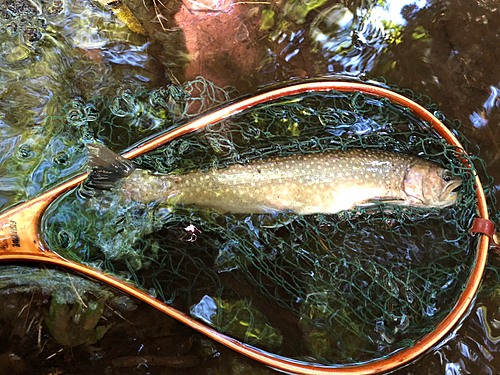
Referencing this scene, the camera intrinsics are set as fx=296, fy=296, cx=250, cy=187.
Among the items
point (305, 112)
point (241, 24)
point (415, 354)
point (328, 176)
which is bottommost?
point (415, 354)

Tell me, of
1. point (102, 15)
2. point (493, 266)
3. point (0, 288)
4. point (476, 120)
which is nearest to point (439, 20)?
point (476, 120)

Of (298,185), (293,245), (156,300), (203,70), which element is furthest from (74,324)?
(203,70)

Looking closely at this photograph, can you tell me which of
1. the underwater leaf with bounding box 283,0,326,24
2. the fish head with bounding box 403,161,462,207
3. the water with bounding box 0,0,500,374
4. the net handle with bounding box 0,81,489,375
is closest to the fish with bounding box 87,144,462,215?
the fish head with bounding box 403,161,462,207

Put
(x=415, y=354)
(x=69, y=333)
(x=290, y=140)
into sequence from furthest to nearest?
1. (x=290, y=140)
2. (x=69, y=333)
3. (x=415, y=354)

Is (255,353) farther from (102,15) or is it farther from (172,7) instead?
(102,15)

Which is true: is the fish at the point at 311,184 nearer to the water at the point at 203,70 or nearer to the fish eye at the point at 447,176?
the fish eye at the point at 447,176

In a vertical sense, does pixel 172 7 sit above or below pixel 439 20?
below

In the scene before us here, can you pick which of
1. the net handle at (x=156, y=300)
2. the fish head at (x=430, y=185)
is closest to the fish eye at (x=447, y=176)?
the fish head at (x=430, y=185)
